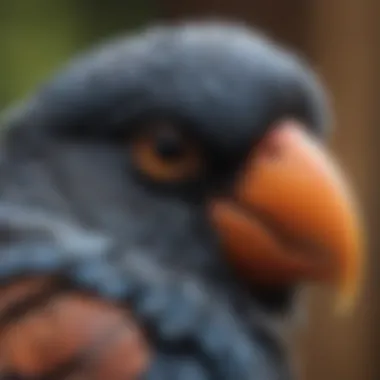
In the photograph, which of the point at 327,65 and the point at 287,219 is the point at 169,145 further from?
the point at 327,65

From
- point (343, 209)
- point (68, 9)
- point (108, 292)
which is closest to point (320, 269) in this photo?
point (343, 209)

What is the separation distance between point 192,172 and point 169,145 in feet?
0.09

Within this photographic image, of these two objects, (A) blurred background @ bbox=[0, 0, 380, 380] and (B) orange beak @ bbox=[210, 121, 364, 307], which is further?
(A) blurred background @ bbox=[0, 0, 380, 380]

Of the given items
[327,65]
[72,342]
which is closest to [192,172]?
[72,342]

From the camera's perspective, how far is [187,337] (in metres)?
0.86

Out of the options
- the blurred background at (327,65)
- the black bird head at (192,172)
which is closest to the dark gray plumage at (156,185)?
the black bird head at (192,172)

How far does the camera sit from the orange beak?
911 mm

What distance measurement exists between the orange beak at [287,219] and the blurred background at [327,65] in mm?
759

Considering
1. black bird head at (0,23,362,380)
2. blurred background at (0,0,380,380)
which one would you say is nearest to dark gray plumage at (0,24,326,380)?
black bird head at (0,23,362,380)

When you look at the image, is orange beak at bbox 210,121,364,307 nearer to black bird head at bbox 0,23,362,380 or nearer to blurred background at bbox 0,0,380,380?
black bird head at bbox 0,23,362,380

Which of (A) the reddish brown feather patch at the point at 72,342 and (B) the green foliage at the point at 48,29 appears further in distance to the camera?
(B) the green foliage at the point at 48,29

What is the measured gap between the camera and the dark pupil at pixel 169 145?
36.2 inches

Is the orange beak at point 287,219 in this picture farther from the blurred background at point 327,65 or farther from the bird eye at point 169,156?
the blurred background at point 327,65

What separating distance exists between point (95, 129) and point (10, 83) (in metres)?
0.87
